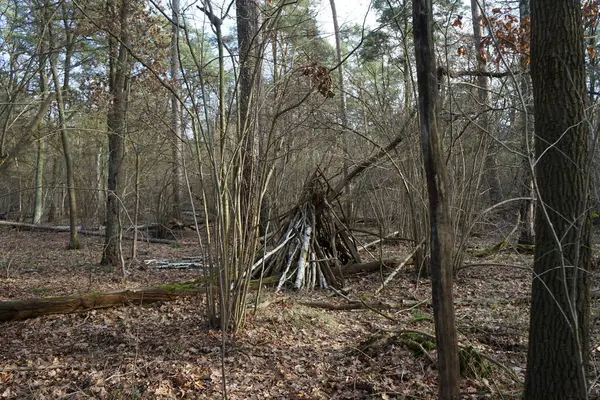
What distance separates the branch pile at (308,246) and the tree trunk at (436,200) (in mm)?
3831

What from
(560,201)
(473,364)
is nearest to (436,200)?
(560,201)

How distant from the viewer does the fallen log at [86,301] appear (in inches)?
192

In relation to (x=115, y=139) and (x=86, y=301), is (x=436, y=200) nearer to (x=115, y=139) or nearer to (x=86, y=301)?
(x=86, y=301)

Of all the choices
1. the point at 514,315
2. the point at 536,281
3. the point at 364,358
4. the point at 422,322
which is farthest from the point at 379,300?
the point at 536,281

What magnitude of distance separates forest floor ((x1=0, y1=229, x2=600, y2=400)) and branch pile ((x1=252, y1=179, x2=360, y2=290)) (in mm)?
380

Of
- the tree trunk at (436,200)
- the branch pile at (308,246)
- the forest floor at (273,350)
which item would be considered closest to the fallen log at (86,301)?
the forest floor at (273,350)

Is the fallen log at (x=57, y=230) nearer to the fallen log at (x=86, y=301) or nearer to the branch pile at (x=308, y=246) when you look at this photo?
the branch pile at (x=308, y=246)

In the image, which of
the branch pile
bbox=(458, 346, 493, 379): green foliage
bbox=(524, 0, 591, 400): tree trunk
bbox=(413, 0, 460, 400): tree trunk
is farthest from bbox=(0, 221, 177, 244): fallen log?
bbox=(524, 0, 591, 400): tree trunk

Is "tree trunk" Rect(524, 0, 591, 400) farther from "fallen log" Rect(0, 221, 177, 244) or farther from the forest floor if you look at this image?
"fallen log" Rect(0, 221, 177, 244)

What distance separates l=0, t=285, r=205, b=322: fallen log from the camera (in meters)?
4.87

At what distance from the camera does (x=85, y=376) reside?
3441 millimetres

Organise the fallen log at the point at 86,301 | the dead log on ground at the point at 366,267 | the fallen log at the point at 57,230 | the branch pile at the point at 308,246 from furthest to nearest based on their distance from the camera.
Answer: the fallen log at the point at 57,230, the dead log on ground at the point at 366,267, the branch pile at the point at 308,246, the fallen log at the point at 86,301

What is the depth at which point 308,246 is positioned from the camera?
6422mm

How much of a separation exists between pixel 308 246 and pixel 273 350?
2.56m
